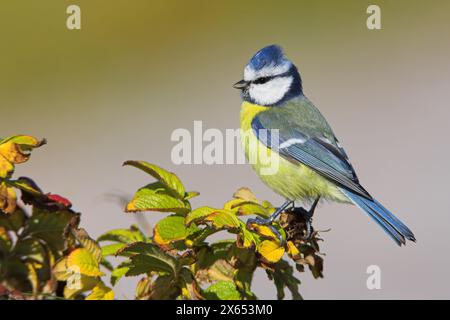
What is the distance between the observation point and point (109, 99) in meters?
3.74

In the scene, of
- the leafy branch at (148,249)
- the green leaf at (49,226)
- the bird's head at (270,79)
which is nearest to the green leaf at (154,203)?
the leafy branch at (148,249)

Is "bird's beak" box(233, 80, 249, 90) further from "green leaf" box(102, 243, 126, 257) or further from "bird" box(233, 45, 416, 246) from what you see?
"green leaf" box(102, 243, 126, 257)

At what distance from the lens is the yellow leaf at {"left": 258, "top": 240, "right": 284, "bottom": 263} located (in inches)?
34.9

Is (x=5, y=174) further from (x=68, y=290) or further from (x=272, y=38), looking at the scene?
(x=272, y=38)

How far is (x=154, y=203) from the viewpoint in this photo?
903 mm

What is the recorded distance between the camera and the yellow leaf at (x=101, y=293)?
921mm

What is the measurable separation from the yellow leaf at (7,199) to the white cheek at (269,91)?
43.2 inches

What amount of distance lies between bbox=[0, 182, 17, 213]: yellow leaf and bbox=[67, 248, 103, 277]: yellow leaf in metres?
0.10

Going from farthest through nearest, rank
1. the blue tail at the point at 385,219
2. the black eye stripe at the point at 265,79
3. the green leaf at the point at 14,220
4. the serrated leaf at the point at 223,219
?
1. the black eye stripe at the point at 265,79
2. the blue tail at the point at 385,219
3. the green leaf at the point at 14,220
4. the serrated leaf at the point at 223,219

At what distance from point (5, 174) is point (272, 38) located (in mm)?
3318

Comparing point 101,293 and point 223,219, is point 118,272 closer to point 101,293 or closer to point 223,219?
point 101,293

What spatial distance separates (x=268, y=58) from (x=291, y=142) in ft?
0.76

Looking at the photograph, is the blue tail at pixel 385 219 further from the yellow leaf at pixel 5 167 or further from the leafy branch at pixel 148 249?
the yellow leaf at pixel 5 167

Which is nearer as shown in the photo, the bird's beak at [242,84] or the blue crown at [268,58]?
the blue crown at [268,58]
